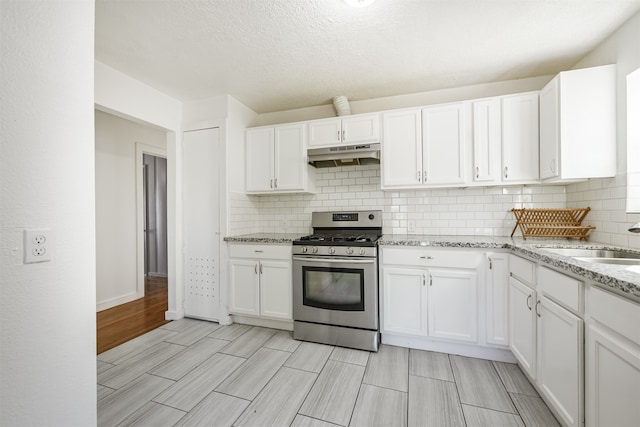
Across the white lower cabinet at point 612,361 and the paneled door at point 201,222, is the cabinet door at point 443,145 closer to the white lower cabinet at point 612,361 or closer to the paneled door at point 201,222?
the white lower cabinet at point 612,361

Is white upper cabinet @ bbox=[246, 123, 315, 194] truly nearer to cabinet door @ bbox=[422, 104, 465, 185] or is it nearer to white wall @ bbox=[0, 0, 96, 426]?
cabinet door @ bbox=[422, 104, 465, 185]

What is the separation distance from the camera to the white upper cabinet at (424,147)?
253 centimetres

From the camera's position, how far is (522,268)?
6.24 ft

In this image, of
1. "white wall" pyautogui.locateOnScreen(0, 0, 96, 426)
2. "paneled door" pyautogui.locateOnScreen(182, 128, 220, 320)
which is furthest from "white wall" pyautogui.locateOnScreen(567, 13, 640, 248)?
"paneled door" pyautogui.locateOnScreen(182, 128, 220, 320)

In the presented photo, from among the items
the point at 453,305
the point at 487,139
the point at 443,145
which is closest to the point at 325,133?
the point at 443,145

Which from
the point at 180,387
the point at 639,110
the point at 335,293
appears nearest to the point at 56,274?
the point at 180,387

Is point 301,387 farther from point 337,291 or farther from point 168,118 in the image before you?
point 168,118

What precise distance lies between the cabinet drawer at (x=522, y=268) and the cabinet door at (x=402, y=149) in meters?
1.01

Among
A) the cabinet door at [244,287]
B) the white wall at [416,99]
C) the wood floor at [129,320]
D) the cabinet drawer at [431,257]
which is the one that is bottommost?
the wood floor at [129,320]

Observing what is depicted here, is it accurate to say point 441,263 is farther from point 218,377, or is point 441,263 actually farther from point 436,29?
point 218,377

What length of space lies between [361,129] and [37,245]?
252 cm

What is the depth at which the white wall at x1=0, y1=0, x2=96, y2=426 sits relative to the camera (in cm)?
92

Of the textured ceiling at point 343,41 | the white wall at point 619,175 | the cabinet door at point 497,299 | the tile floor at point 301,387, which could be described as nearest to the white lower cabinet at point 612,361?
the tile floor at point 301,387

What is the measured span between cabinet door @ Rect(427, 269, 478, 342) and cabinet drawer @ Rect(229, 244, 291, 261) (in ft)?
4.46
